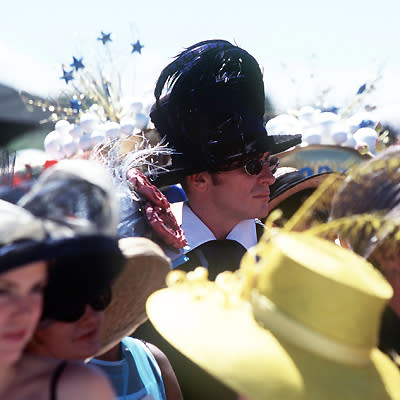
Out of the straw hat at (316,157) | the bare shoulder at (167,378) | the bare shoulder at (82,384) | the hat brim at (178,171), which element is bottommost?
the bare shoulder at (167,378)

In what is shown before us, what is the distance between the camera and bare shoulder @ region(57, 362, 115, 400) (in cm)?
118

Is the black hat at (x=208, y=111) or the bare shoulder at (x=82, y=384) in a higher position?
the black hat at (x=208, y=111)

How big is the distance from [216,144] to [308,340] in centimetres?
151

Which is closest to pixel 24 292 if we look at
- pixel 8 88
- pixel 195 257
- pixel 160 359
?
pixel 160 359

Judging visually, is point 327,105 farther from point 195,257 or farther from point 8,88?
point 8,88

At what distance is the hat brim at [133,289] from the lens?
168 centimetres

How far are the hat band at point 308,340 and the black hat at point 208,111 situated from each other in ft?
4.69

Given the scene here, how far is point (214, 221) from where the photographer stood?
2654mm

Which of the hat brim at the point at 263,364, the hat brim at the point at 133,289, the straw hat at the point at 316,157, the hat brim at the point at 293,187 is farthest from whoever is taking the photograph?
the straw hat at the point at 316,157

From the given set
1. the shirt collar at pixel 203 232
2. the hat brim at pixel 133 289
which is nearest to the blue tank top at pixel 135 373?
the hat brim at pixel 133 289

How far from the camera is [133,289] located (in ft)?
5.78

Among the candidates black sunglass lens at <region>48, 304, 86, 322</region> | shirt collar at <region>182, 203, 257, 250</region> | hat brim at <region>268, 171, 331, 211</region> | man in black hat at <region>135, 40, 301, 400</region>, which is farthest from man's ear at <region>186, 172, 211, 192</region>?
black sunglass lens at <region>48, 304, 86, 322</region>

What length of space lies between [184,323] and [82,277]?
29cm

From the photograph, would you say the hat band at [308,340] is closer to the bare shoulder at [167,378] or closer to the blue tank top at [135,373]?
the blue tank top at [135,373]
